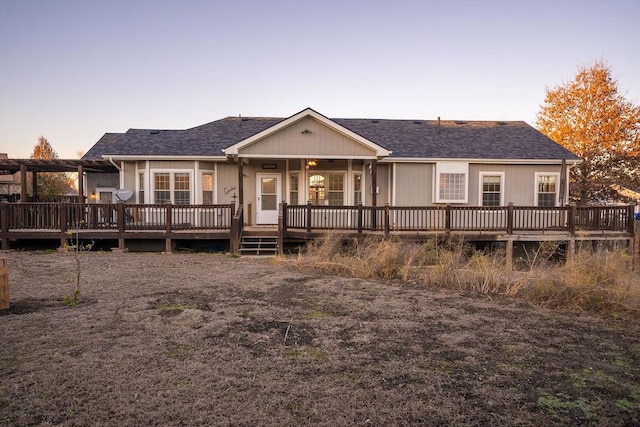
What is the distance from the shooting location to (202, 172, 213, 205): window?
15.3m

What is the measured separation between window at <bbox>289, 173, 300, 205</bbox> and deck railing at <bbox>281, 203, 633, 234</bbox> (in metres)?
2.27

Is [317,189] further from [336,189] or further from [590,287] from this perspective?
[590,287]

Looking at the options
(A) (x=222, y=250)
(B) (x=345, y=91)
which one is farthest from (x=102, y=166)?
(B) (x=345, y=91)

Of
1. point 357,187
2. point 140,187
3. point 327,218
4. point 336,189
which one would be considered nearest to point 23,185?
point 140,187

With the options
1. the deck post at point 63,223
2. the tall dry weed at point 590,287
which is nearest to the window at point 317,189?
the deck post at point 63,223

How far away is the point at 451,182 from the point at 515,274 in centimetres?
742

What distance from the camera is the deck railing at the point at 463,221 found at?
42.3 ft

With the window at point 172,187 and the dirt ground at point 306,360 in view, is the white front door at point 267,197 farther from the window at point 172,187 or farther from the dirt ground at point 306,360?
the dirt ground at point 306,360

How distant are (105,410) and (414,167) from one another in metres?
13.9

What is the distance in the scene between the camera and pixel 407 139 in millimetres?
17000

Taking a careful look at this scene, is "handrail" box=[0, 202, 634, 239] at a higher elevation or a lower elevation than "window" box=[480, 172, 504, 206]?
lower

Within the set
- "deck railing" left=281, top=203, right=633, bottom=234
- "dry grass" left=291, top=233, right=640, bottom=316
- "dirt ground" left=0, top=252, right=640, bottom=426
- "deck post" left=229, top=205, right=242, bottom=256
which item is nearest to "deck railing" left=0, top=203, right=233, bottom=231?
"deck post" left=229, top=205, right=242, bottom=256

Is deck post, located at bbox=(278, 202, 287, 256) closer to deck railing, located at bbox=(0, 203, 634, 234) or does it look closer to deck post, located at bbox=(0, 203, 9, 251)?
deck railing, located at bbox=(0, 203, 634, 234)

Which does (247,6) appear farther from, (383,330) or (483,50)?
(383,330)
